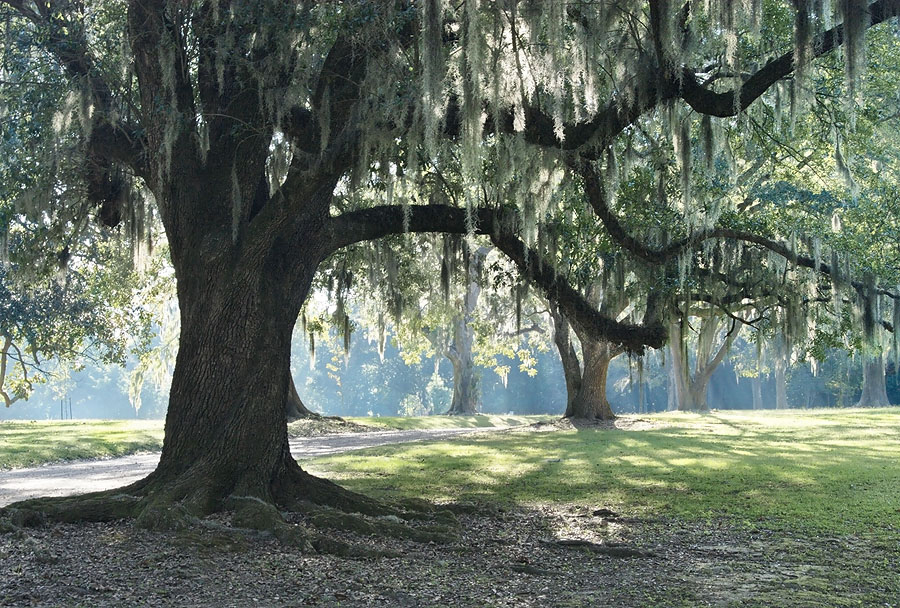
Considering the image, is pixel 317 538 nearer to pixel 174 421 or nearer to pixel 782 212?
pixel 174 421

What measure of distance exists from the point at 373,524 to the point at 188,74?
5.19 metres

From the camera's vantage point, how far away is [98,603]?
213 inches

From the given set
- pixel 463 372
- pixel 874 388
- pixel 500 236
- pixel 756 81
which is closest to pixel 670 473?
pixel 500 236

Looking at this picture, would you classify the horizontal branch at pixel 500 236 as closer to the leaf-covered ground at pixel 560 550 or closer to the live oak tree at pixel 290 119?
the live oak tree at pixel 290 119

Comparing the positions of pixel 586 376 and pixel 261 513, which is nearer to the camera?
pixel 261 513

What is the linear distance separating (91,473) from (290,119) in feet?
26.1

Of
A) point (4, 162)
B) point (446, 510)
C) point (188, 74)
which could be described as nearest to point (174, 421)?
point (446, 510)

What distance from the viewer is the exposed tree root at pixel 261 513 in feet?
24.1

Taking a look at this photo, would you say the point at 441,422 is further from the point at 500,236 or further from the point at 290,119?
the point at 290,119

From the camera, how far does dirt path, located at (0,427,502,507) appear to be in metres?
11.3

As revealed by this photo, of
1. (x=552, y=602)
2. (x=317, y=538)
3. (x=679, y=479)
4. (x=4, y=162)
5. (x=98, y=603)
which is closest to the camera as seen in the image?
(x=98, y=603)

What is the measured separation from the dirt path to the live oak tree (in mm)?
3344

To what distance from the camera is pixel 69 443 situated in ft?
61.9

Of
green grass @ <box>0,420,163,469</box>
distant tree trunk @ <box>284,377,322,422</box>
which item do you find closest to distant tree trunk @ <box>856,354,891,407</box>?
distant tree trunk @ <box>284,377,322,422</box>
